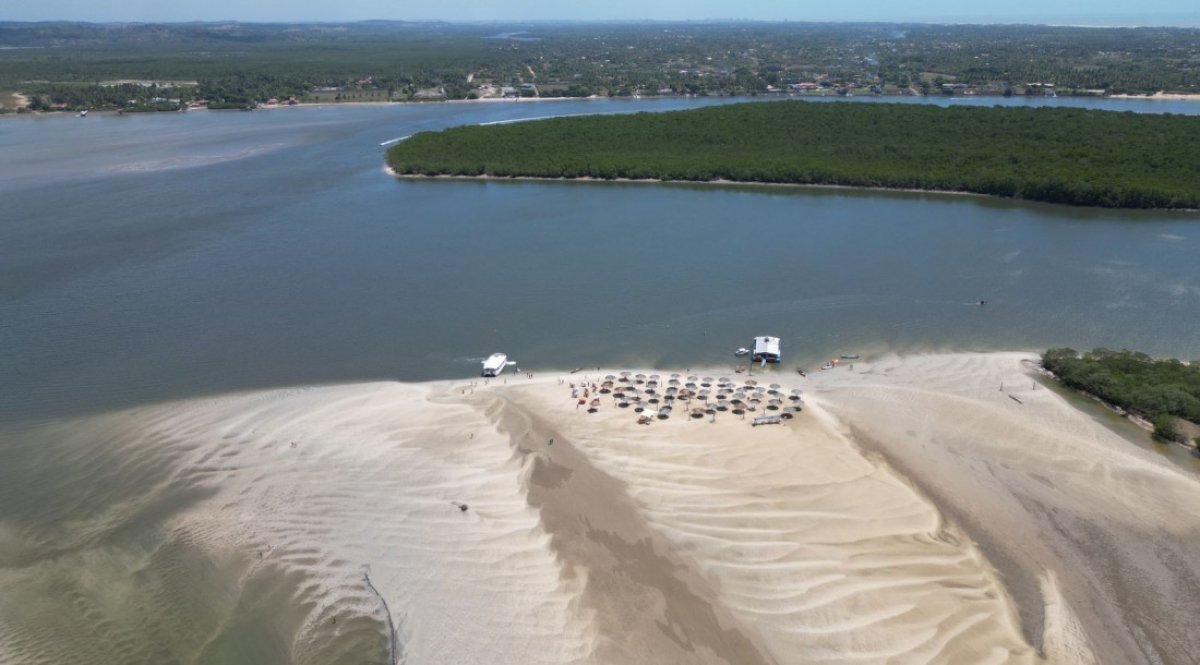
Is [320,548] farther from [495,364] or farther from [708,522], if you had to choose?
[495,364]

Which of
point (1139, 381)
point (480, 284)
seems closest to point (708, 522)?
point (1139, 381)

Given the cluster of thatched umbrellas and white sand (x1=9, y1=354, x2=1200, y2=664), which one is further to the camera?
the cluster of thatched umbrellas

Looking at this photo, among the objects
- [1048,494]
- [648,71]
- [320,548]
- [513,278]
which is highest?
[648,71]

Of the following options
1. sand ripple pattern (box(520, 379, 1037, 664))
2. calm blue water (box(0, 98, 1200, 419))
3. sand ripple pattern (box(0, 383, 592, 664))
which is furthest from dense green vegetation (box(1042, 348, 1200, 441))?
sand ripple pattern (box(0, 383, 592, 664))

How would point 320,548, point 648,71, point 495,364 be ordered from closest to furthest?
point 320,548, point 495,364, point 648,71

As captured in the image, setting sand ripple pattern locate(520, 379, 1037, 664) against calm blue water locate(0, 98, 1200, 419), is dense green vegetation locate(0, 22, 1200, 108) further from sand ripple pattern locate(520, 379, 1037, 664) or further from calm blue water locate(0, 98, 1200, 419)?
sand ripple pattern locate(520, 379, 1037, 664)

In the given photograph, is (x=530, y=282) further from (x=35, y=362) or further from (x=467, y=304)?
(x=35, y=362)

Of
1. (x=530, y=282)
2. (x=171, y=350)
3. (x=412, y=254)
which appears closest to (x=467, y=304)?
(x=530, y=282)
